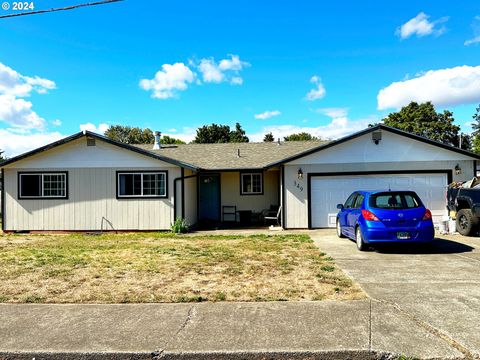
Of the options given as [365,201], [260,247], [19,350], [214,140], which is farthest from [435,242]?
[214,140]

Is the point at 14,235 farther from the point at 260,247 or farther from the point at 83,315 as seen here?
the point at 83,315

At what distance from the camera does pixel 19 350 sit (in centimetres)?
377

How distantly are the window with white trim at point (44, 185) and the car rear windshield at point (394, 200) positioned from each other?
11455 mm

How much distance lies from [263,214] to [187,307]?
11.9 metres

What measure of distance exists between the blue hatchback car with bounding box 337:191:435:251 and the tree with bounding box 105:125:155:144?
51974 mm

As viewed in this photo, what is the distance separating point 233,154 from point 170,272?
11.4 meters

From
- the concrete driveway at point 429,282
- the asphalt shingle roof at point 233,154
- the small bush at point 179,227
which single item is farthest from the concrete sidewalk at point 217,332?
the asphalt shingle roof at point 233,154

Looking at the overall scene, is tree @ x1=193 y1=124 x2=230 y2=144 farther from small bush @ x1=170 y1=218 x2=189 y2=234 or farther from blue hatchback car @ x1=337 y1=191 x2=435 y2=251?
blue hatchback car @ x1=337 y1=191 x2=435 y2=251

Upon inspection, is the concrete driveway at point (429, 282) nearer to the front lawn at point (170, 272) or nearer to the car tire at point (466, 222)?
the front lawn at point (170, 272)

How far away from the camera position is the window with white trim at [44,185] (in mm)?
14102

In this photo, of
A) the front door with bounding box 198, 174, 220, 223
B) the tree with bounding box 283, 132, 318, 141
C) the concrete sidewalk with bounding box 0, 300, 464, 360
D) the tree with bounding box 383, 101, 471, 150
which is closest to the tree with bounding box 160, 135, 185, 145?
the tree with bounding box 283, 132, 318, 141

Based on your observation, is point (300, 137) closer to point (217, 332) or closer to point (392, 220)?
point (392, 220)

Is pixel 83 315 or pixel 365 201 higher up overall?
pixel 365 201

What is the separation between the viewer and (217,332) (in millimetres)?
4125
